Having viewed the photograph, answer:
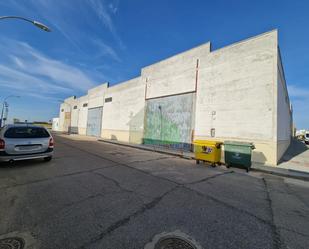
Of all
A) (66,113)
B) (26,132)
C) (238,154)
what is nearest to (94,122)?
(66,113)

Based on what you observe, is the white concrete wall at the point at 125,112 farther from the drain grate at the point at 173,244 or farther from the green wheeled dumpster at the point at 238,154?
the drain grate at the point at 173,244

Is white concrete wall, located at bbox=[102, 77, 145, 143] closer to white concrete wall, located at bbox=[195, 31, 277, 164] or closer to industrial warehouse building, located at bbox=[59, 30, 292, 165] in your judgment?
industrial warehouse building, located at bbox=[59, 30, 292, 165]

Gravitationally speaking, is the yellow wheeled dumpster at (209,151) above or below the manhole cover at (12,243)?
above

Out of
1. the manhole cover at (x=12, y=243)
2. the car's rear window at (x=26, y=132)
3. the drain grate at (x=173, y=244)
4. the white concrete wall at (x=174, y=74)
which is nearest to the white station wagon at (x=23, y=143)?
the car's rear window at (x=26, y=132)

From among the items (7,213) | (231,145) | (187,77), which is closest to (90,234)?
(7,213)

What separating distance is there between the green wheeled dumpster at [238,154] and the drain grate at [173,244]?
667 cm

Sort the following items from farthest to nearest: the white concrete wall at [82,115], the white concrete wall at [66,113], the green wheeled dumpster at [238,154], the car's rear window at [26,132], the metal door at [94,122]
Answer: the white concrete wall at [66,113] < the white concrete wall at [82,115] < the metal door at [94,122] < the green wheeled dumpster at [238,154] < the car's rear window at [26,132]

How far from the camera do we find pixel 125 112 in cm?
2133

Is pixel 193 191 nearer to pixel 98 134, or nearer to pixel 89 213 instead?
pixel 89 213

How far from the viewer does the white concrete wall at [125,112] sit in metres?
19.0

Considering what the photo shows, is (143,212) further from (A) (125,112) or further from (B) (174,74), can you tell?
(A) (125,112)

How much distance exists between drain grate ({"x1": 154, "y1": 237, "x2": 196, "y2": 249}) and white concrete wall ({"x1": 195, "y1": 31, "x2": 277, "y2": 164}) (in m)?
9.07

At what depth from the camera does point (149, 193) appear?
13.9 feet

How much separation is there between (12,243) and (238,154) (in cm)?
851
